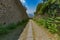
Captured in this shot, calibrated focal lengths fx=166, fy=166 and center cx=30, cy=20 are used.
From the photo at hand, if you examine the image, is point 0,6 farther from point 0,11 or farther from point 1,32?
point 1,32

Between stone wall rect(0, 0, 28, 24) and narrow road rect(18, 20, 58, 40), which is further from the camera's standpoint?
stone wall rect(0, 0, 28, 24)

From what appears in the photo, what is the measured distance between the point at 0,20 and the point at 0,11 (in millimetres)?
755

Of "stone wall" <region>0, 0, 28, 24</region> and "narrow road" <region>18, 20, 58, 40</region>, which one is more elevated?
"stone wall" <region>0, 0, 28, 24</region>

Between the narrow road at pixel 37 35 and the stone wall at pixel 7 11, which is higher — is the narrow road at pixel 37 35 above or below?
below

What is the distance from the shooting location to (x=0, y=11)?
12125 millimetres

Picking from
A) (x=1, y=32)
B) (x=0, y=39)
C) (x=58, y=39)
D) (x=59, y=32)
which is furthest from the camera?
(x=1, y=32)

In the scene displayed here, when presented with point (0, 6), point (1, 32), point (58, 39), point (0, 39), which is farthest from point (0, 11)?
point (58, 39)

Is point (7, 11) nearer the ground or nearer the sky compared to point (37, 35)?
nearer the sky

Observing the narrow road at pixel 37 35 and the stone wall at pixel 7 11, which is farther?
the stone wall at pixel 7 11

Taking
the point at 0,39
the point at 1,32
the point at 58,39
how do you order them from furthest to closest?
the point at 1,32
the point at 0,39
the point at 58,39

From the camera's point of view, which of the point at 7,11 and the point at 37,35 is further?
the point at 7,11

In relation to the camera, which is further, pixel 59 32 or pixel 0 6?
pixel 0 6

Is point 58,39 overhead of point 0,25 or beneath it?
beneath

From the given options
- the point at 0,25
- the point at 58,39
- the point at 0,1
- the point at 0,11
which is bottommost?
A: the point at 58,39
